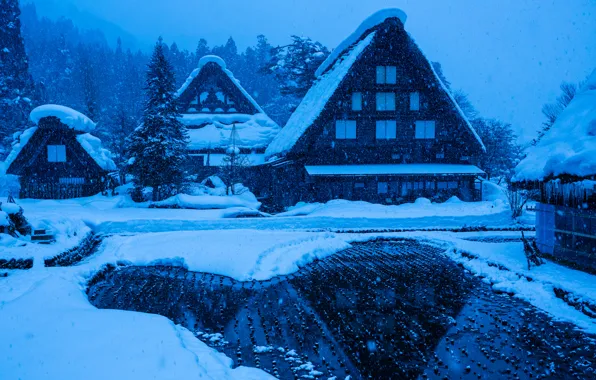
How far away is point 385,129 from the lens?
24938mm

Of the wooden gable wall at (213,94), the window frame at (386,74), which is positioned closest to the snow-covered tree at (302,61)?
the wooden gable wall at (213,94)

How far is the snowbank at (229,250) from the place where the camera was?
1057cm

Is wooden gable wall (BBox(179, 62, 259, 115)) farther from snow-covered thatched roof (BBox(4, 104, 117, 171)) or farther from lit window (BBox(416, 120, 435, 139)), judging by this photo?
lit window (BBox(416, 120, 435, 139))

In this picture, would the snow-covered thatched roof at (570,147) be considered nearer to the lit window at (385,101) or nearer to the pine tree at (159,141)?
the lit window at (385,101)

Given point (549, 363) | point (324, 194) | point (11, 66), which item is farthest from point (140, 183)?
point (11, 66)

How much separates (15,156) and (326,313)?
2805 cm

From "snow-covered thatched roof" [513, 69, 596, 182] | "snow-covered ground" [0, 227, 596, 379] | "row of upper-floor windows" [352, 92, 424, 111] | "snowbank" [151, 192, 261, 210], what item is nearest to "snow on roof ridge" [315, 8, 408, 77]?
"row of upper-floor windows" [352, 92, 424, 111]

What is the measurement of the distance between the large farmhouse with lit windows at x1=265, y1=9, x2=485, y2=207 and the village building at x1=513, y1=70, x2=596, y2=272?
12063 millimetres

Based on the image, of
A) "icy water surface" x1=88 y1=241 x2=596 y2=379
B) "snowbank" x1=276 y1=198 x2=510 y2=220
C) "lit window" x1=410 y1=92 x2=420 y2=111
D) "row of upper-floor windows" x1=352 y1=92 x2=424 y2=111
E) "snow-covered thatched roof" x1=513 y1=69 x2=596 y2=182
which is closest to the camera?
"icy water surface" x1=88 y1=241 x2=596 y2=379

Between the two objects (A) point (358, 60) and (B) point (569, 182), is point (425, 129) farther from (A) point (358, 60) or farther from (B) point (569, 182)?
(B) point (569, 182)

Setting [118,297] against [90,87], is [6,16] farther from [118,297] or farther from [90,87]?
[118,297]

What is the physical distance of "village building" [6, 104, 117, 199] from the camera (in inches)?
1091

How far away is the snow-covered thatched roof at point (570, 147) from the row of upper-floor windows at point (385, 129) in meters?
13.3

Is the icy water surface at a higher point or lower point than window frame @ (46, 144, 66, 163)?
lower
